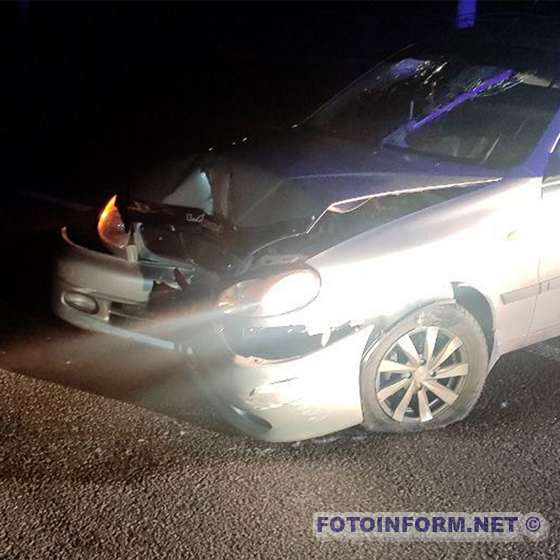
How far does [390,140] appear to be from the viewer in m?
4.28

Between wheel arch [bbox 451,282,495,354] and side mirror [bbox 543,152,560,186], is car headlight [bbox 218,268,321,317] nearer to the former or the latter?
wheel arch [bbox 451,282,495,354]

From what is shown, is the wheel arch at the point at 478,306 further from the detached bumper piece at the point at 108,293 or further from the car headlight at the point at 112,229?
the car headlight at the point at 112,229

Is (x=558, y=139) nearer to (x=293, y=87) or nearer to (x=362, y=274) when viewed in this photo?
(x=362, y=274)

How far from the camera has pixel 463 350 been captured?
11.8ft

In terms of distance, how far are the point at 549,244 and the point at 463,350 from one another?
1.91 ft

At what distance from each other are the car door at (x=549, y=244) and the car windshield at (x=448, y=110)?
0.56 feet

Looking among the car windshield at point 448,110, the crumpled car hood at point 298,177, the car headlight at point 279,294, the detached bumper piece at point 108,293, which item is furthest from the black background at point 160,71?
the car headlight at point 279,294

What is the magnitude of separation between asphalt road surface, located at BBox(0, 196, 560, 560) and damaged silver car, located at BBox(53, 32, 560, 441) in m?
0.16

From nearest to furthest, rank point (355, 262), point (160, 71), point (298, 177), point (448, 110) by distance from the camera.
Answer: point (355, 262)
point (298, 177)
point (448, 110)
point (160, 71)

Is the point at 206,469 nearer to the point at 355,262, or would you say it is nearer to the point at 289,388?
the point at 289,388

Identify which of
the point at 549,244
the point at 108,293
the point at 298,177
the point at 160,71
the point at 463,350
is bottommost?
the point at 160,71

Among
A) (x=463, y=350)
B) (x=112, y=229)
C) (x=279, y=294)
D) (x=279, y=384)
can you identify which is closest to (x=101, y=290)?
(x=112, y=229)

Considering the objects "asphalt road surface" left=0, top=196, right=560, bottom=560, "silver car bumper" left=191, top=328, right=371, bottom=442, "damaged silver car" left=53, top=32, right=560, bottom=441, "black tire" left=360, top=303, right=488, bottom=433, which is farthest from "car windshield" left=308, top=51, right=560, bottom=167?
"silver car bumper" left=191, top=328, right=371, bottom=442

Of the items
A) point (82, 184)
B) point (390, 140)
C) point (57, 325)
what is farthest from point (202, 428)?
point (82, 184)
